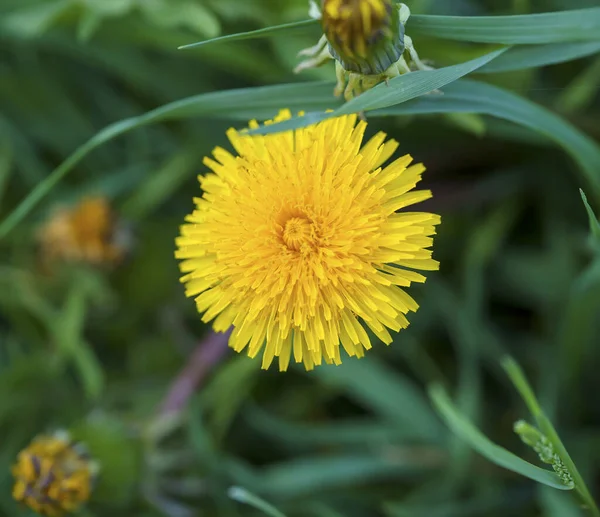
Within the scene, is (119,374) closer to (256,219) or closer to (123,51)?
(123,51)

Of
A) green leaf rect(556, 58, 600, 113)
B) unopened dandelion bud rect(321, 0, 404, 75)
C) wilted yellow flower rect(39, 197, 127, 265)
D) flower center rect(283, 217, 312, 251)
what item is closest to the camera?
unopened dandelion bud rect(321, 0, 404, 75)

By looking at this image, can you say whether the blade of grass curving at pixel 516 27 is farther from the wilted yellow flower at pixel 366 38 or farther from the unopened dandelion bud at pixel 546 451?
the unopened dandelion bud at pixel 546 451

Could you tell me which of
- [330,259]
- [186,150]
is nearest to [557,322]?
[330,259]

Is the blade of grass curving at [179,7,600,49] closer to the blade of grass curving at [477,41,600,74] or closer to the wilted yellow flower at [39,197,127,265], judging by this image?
the blade of grass curving at [477,41,600,74]

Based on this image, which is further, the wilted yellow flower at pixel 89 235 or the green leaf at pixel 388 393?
the wilted yellow flower at pixel 89 235

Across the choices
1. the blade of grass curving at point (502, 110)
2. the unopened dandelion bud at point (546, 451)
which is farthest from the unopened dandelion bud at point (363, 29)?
the unopened dandelion bud at point (546, 451)

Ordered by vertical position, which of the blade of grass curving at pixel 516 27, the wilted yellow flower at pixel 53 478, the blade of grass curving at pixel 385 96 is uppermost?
the blade of grass curving at pixel 516 27

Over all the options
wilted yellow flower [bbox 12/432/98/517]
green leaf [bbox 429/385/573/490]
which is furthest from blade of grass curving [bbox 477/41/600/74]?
wilted yellow flower [bbox 12/432/98/517]
